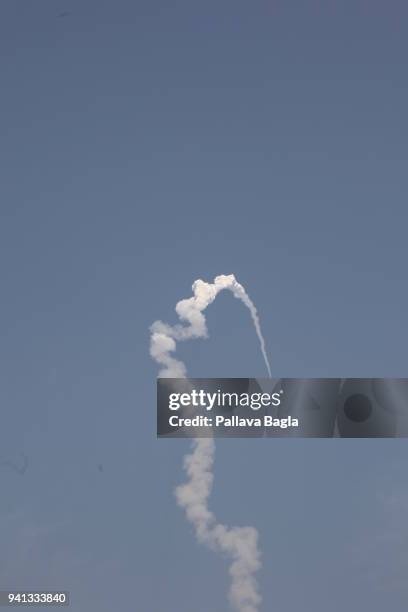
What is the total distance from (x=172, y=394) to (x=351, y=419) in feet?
25.5

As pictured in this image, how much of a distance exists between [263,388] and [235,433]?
7.47 ft

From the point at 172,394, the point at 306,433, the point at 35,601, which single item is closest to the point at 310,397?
the point at 306,433

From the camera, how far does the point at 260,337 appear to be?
56.1 metres

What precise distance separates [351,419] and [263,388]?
4047 millimetres

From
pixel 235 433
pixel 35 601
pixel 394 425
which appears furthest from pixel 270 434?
pixel 35 601

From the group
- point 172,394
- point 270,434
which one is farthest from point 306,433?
point 172,394

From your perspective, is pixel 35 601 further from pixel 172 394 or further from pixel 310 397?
pixel 310 397

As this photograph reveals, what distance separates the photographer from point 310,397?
5728 cm

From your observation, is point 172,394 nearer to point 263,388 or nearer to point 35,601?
point 263,388

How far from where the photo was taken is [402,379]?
57.1 metres

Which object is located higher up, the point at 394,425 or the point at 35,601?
the point at 394,425

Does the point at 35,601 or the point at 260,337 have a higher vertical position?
the point at 260,337

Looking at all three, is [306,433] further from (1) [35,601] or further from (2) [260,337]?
(1) [35,601]

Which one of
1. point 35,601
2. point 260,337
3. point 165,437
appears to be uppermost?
point 260,337
